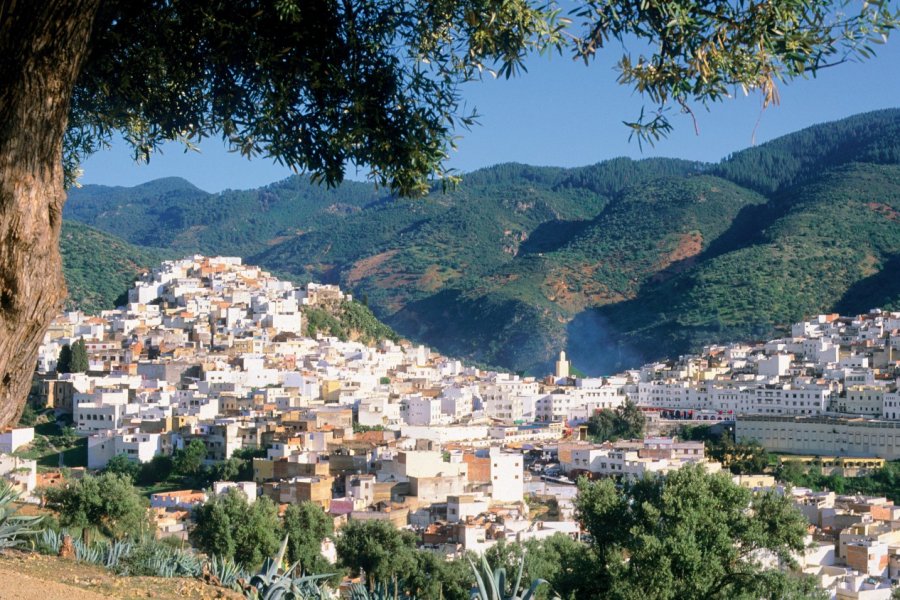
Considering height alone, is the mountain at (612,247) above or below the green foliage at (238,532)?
above

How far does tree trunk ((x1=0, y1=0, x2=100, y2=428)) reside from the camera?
2.95 m

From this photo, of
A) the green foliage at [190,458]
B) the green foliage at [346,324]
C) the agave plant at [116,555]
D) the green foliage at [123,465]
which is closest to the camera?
the agave plant at [116,555]

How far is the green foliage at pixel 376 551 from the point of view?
15.4m

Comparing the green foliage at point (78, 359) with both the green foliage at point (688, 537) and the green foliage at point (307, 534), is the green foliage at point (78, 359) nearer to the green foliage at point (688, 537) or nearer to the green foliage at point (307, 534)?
the green foliage at point (307, 534)

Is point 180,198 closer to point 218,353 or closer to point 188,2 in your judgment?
point 218,353

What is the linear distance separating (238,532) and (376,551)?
6.31ft

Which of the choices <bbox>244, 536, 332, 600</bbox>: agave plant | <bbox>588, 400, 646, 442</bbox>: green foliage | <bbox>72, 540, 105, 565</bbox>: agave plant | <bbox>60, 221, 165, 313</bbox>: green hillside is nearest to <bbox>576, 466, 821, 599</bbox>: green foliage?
<bbox>72, 540, 105, 565</bbox>: agave plant

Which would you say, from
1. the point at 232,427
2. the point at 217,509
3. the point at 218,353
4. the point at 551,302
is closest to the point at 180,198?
the point at 551,302

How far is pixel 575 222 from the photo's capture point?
351 feet

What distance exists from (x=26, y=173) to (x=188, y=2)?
3.55ft

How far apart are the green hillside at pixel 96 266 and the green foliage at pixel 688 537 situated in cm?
4157

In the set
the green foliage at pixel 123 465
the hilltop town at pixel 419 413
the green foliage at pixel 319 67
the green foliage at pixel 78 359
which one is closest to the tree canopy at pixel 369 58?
the green foliage at pixel 319 67

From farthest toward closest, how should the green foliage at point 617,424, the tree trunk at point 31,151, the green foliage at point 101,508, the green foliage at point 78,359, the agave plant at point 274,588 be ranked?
the green foliage at point 617,424, the green foliage at point 78,359, the green foliage at point 101,508, the agave plant at point 274,588, the tree trunk at point 31,151

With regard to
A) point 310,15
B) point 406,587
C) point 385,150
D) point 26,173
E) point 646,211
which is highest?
point 646,211
